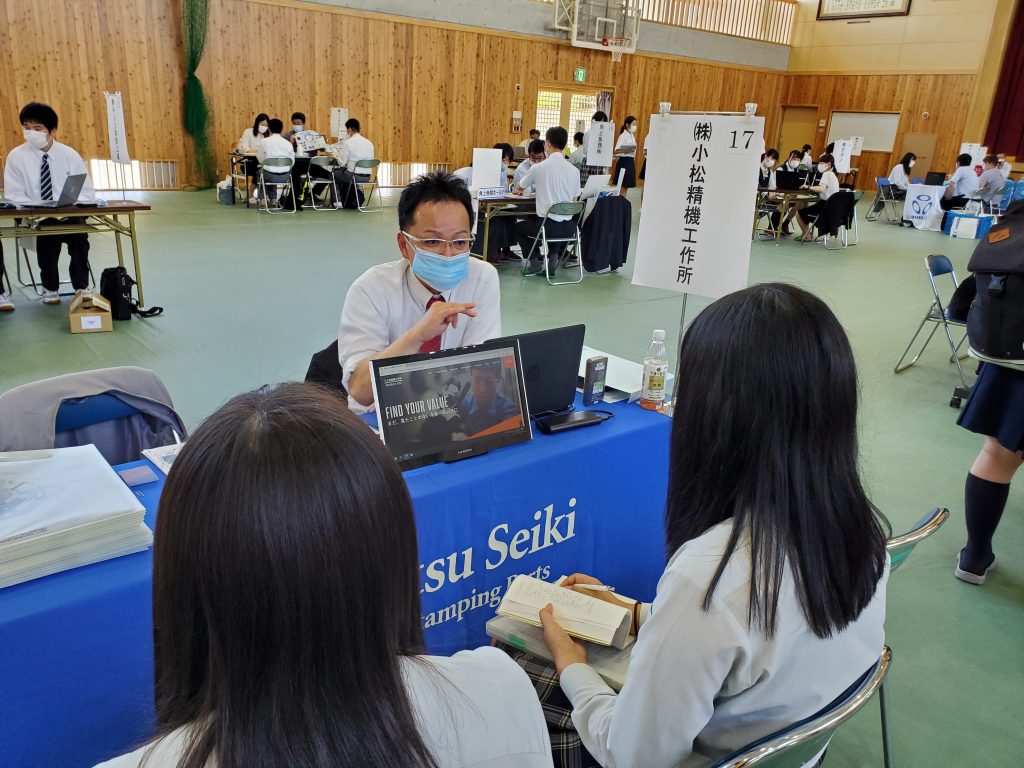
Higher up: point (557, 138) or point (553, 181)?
point (557, 138)

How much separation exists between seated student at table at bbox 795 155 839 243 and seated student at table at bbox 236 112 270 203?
7785 mm

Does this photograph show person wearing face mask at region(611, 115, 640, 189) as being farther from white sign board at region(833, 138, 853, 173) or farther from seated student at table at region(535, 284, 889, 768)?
seated student at table at region(535, 284, 889, 768)

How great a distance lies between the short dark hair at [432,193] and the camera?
225 cm

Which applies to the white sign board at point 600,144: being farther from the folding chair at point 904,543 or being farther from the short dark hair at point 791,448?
the short dark hair at point 791,448

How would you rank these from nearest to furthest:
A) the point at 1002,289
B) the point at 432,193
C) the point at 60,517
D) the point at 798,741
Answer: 1. the point at 798,741
2. the point at 60,517
3. the point at 432,193
4. the point at 1002,289

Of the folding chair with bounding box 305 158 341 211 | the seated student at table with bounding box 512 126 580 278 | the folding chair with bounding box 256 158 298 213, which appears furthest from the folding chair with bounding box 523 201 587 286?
the folding chair with bounding box 305 158 341 211

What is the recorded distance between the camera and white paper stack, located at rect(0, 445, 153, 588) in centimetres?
124

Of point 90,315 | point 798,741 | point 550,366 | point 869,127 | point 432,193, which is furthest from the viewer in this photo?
point 869,127

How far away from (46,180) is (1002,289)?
19.6 ft

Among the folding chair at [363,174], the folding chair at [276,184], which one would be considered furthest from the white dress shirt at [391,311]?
the folding chair at [363,174]

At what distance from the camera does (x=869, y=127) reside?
18.0m

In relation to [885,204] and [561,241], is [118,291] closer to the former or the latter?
[561,241]

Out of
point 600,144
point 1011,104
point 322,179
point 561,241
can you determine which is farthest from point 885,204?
point 322,179

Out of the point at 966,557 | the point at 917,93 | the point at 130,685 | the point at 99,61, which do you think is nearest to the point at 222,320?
the point at 130,685
